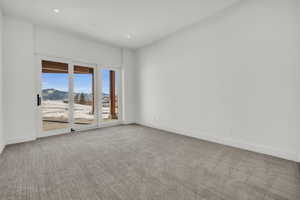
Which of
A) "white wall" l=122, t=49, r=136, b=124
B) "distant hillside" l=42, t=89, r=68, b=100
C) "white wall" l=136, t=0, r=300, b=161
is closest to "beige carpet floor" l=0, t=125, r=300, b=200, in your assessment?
"white wall" l=136, t=0, r=300, b=161

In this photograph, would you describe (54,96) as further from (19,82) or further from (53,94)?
(19,82)

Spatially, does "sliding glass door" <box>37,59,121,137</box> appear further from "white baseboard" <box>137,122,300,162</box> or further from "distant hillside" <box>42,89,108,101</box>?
"white baseboard" <box>137,122,300,162</box>

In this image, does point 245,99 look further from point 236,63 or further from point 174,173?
point 174,173

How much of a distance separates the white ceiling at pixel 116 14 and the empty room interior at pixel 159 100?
0.09ft

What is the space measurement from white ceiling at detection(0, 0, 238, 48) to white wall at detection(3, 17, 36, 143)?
380 mm

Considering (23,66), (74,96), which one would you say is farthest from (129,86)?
(23,66)

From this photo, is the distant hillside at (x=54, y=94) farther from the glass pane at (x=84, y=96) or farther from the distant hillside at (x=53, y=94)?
the glass pane at (x=84, y=96)

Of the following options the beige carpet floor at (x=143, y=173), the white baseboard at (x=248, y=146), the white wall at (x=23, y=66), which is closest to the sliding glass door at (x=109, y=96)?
the white wall at (x=23, y=66)

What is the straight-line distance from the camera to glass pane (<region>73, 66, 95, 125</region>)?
4426 mm

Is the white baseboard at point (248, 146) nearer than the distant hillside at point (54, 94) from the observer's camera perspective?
Yes

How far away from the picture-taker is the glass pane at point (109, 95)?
5.06m

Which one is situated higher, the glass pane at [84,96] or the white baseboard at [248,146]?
the glass pane at [84,96]

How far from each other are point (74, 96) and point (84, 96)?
0.30 metres

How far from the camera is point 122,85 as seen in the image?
5.55 metres
